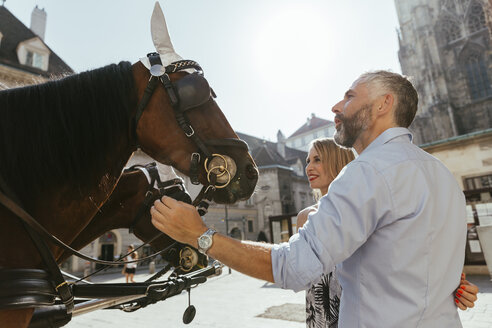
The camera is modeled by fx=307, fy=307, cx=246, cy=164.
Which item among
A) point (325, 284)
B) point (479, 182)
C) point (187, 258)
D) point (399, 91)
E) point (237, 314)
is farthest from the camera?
point (479, 182)

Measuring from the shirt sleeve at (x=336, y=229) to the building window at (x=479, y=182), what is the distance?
1253 centimetres

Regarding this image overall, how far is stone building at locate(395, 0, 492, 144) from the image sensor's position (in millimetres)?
31109

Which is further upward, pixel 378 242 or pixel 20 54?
pixel 20 54

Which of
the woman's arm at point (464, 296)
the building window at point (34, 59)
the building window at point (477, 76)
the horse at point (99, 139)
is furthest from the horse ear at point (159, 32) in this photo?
the building window at point (477, 76)

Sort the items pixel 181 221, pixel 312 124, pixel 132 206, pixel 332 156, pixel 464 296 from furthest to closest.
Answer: pixel 312 124 → pixel 132 206 → pixel 332 156 → pixel 464 296 → pixel 181 221

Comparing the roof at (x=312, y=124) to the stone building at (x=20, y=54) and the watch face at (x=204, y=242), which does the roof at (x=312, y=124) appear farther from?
the watch face at (x=204, y=242)

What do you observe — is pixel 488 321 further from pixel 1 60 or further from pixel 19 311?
pixel 1 60

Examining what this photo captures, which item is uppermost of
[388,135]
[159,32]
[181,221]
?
[159,32]

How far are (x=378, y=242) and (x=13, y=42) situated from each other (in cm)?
2455

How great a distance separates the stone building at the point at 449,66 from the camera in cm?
3111

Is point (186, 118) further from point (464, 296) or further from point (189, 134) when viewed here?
point (464, 296)

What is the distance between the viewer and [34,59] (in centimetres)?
1908

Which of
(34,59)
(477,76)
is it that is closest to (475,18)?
(477,76)

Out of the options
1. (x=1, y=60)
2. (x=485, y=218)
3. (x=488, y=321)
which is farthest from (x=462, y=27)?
(x=1, y=60)
